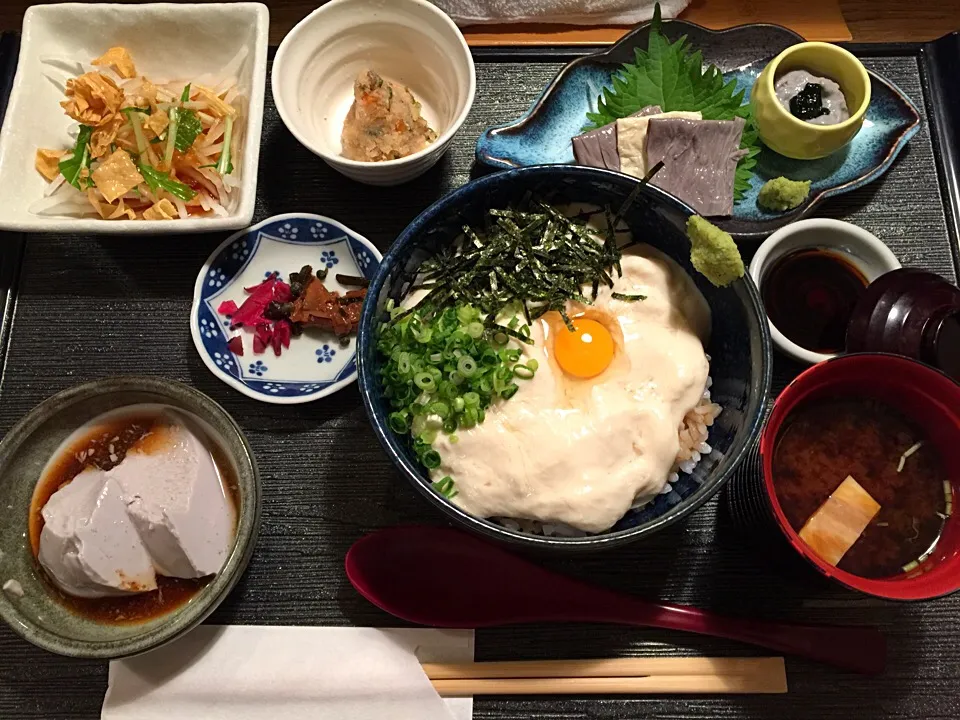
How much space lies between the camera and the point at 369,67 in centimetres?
207

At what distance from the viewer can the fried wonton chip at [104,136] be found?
6.29 ft

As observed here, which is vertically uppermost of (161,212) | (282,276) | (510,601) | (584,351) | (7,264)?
(584,351)

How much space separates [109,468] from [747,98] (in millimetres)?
2120

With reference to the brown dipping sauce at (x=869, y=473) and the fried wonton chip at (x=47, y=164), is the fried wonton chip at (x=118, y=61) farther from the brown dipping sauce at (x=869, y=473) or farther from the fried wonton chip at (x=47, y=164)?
the brown dipping sauce at (x=869, y=473)

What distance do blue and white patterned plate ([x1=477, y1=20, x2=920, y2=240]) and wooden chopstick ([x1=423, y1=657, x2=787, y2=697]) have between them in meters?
1.16

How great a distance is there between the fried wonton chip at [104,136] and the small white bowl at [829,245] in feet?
5.96

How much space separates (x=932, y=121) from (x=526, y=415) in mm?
1685

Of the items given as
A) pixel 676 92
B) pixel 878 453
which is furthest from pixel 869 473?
pixel 676 92

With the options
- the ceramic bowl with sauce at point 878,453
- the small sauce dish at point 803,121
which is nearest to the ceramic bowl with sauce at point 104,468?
the ceramic bowl with sauce at point 878,453

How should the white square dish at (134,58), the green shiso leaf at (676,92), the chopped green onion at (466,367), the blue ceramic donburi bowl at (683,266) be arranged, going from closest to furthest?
1. the blue ceramic donburi bowl at (683,266)
2. the chopped green onion at (466,367)
3. the white square dish at (134,58)
4. the green shiso leaf at (676,92)

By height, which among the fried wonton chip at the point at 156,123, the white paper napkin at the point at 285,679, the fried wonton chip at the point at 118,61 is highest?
the fried wonton chip at the point at 118,61

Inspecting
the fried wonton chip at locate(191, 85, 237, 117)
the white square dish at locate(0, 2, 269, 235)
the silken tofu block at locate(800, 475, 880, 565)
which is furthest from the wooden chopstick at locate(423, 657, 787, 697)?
the fried wonton chip at locate(191, 85, 237, 117)

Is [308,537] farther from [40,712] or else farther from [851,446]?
[851,446]

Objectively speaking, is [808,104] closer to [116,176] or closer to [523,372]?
[523,372]
